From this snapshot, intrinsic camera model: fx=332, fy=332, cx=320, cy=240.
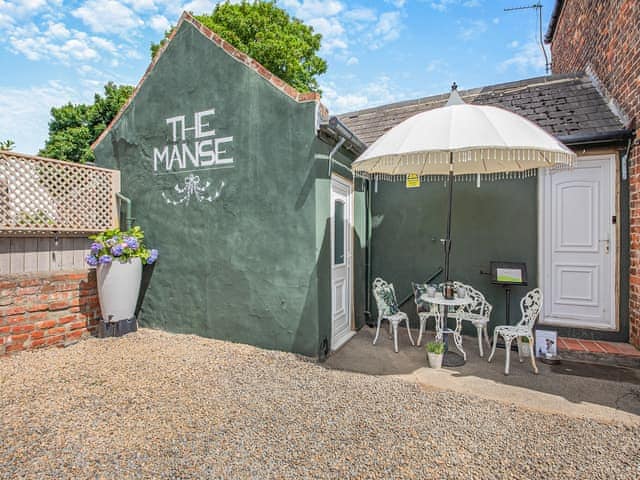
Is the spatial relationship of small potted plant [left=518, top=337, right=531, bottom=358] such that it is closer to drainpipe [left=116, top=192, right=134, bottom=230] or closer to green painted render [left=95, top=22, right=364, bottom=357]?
green painted render [left=95, top=22, right=364, bottom=357]

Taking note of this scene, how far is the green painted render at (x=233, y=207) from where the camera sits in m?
4.40

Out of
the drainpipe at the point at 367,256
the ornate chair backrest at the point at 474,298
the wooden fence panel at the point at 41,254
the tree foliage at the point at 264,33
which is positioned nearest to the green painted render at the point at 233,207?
the drainpipe at the point at 367,256

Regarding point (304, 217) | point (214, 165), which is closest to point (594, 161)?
point (304, 217)

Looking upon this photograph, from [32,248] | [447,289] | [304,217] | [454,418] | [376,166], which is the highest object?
[376,166]

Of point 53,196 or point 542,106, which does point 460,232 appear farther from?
point 53,196

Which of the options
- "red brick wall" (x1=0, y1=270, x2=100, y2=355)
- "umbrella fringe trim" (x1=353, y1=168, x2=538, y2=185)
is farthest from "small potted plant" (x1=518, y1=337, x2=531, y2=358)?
"red brick wall" (x1=0, y1=270, x2=100, y2=355)

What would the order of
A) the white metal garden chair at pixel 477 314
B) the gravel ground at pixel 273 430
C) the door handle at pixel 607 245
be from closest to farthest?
the gravel ground at pixel 273 430, the white metal garden chair at pixel 477 314, the door handle at pixel 607 245

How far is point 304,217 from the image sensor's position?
4387mm

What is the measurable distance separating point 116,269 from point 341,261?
348 centimetres

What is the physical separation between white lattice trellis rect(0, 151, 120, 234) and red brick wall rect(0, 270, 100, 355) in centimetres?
71

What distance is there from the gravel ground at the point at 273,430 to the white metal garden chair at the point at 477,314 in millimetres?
1570

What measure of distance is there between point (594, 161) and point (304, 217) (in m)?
4.36

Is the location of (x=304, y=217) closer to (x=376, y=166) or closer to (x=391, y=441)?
(x=376, y=166)

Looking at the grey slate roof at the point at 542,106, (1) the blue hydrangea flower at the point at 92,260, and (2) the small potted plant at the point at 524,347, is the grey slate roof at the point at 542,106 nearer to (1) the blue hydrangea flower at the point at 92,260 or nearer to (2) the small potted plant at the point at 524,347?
(2) the small potted plant at the point at 524,347
